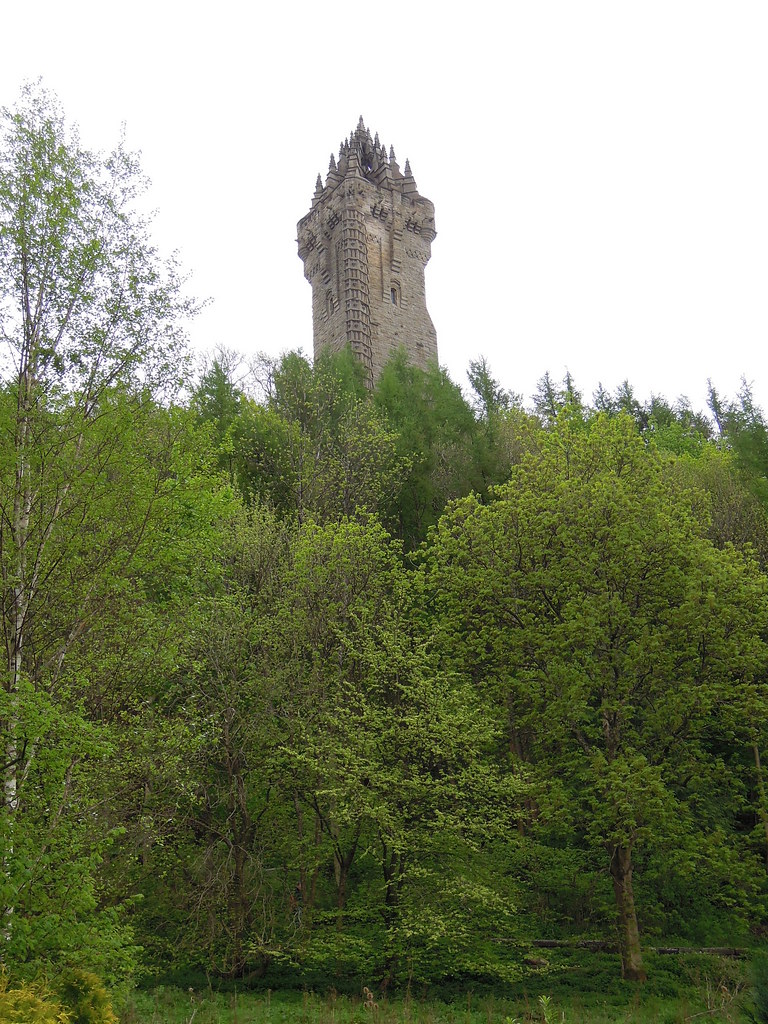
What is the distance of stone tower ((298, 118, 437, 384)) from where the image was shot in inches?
2322

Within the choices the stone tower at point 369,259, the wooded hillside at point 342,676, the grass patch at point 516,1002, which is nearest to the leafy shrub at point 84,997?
the wooded hillside at point 342,676

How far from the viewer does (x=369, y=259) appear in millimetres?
61781

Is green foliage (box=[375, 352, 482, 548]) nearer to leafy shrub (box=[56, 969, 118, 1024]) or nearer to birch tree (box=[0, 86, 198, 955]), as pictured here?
birch tree (box=[0, 86, 198, 955])

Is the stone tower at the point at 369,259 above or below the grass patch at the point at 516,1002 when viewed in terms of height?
above

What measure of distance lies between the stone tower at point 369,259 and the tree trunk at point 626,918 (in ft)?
141

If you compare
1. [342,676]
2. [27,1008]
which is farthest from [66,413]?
[342,676]

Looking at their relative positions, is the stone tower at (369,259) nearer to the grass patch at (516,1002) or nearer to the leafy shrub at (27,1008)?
the grass patch at (516,1002)

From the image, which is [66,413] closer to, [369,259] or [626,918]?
[626,918]

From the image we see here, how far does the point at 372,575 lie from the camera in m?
22.0

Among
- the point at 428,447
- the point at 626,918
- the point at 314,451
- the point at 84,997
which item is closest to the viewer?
the point at 84,997

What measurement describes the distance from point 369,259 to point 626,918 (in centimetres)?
5291

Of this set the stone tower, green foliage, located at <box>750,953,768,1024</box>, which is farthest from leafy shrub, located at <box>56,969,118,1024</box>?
the stone tower

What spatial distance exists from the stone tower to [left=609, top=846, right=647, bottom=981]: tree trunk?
4296cm

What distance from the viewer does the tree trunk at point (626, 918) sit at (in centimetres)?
1727
